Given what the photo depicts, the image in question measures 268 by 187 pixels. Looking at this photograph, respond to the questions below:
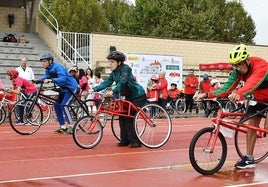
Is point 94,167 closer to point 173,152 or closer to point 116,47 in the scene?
point 173,152

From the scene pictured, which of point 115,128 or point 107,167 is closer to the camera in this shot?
point 107,167

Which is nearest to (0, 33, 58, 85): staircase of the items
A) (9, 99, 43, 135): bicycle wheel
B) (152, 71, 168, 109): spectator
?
(152, 71, 168, 109): spectator

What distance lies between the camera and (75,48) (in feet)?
92.5

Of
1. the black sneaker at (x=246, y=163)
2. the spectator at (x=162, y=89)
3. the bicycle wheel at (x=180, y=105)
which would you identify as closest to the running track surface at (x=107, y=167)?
the black sneaker at (x=246, y=163)

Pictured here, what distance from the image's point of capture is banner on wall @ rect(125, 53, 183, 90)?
27895 mm

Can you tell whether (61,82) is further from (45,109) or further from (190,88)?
(190,88)

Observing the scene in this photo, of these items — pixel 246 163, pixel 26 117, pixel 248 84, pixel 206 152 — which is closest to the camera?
pixel 248 84

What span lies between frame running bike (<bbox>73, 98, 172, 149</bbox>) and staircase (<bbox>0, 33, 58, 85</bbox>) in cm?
1287

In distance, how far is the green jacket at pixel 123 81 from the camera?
440 inches

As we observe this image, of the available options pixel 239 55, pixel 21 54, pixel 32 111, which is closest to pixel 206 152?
pixel 239 55

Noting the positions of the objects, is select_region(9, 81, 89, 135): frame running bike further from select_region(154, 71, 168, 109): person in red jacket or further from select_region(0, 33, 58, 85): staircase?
select_region(0, 33, 58, 85): staircase

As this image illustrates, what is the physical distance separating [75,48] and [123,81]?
57.1 ft

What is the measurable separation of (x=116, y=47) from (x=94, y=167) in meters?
20.8

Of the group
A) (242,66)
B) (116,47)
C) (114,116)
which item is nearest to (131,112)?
(114,116)
